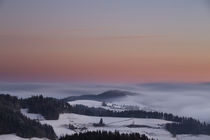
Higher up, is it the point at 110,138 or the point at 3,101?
the point at 3,101

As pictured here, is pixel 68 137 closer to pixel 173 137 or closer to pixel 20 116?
pixel 20 116

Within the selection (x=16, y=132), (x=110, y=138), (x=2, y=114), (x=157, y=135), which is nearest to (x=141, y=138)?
(x=110, y=138)

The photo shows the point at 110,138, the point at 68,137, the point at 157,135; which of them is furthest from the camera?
the point at 157,135

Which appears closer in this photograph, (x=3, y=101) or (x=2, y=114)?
(x=2, y=114)

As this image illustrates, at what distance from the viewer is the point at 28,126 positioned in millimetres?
165625

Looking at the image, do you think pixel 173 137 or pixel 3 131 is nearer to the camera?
pixel 3 131

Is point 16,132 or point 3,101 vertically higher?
point 3,101

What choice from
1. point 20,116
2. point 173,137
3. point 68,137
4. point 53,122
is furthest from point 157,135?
point 68,137

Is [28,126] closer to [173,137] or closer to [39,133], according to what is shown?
[39,133]

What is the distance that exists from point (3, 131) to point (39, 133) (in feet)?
39.5

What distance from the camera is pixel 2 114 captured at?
171625 mm

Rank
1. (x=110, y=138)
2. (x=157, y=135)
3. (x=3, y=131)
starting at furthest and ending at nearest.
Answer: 1. (x=157, y=135)
2. (x=3, y=131)
3. (x=110, y=138)

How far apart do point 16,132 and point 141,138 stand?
195ft

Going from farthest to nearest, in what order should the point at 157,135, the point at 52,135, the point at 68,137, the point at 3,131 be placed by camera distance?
the point at 157,135 < the point at 52,135 < the point at 3,131 < the point at 68,137
